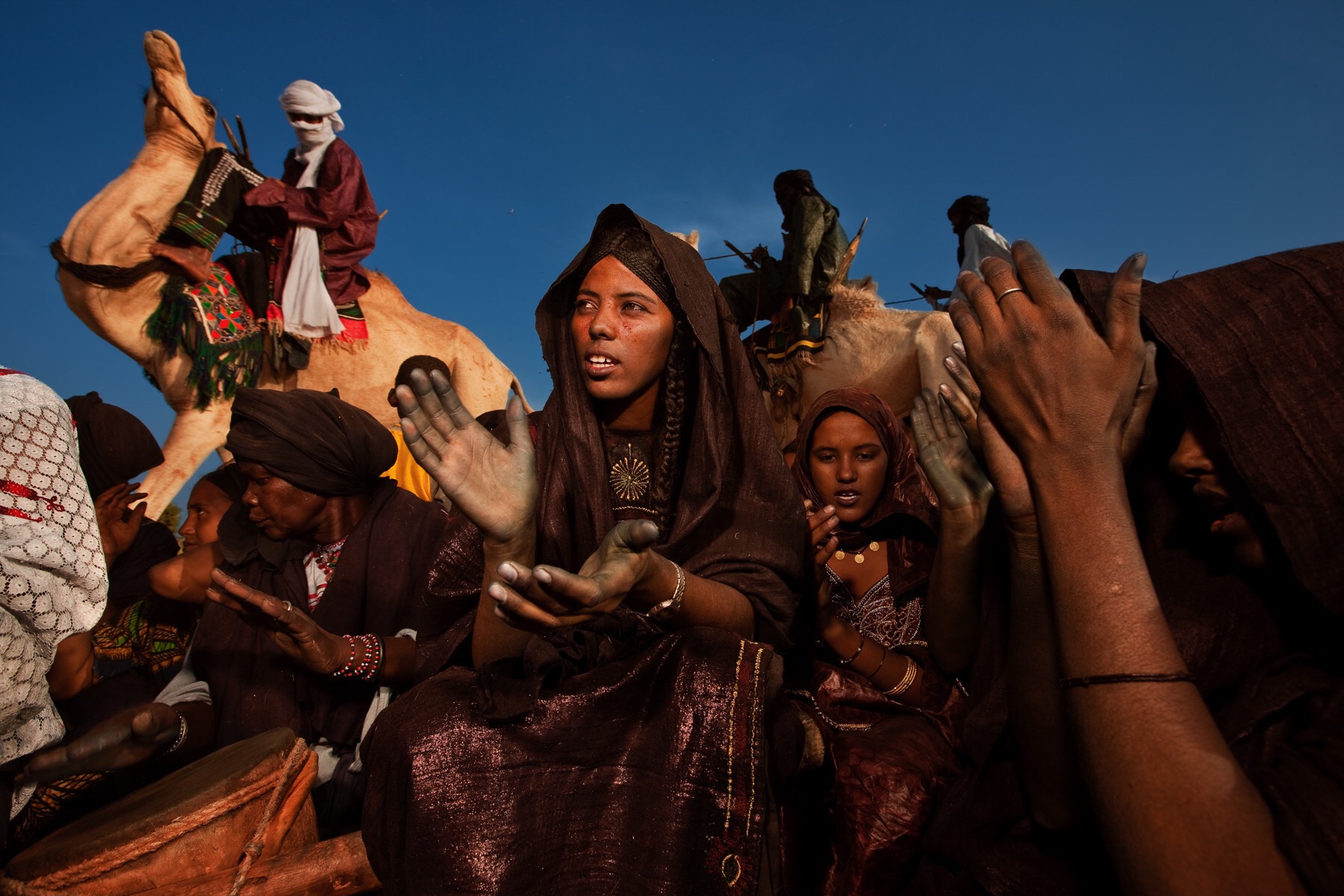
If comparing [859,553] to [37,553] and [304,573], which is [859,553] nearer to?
[304,573]

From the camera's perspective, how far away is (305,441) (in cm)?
323

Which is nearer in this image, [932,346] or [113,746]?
[113,746]

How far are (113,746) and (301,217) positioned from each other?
254 inches

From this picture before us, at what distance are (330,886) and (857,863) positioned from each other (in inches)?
57.1

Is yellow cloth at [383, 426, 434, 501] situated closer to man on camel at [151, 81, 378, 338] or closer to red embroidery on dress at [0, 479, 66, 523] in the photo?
man on camel at [151, 81, 378, 338]

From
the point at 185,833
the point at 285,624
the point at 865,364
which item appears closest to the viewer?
the point at 185,833

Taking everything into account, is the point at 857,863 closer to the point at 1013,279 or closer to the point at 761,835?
the point at 761,835

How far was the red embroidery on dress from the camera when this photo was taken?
1806 millimetres

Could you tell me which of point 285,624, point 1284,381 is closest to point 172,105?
point 285,624

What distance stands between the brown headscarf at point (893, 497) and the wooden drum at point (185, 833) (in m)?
2.12

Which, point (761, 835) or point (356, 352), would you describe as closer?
point (761, 835)

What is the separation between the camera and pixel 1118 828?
1.24 metres

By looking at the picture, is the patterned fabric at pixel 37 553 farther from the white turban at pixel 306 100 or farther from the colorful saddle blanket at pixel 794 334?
the white turban at pixel 306 100

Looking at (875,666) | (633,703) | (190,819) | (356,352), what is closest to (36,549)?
(190,819)
